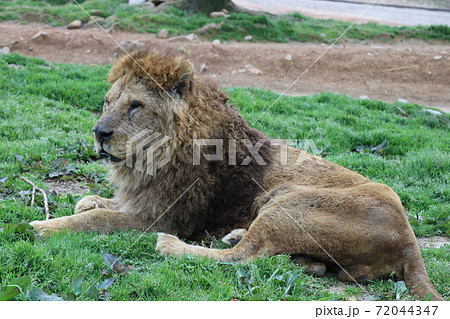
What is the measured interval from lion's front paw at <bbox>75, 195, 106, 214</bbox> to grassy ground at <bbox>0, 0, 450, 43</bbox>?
30.7ft

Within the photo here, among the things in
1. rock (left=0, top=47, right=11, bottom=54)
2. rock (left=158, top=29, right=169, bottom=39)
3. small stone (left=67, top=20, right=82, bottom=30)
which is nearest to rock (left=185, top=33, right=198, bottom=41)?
rock (left=158, top=29, right=169, bottom=39)

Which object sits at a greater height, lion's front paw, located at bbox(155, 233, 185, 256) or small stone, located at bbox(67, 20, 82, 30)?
small stone, located at bbox(67, 20, 82, 30)

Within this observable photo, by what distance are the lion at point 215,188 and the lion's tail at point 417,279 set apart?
3.2 inches

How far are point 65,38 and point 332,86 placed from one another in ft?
21.6

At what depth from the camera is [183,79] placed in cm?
469

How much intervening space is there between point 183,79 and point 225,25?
986 cm

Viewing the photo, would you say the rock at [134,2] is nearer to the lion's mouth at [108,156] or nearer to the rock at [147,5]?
the rock at [147,5]

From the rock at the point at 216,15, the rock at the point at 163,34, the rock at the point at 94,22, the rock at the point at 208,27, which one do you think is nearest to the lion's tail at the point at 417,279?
the rock at the point at 163,34

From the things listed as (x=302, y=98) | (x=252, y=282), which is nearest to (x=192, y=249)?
(x=252, y=282)

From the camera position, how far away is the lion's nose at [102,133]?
173 inches

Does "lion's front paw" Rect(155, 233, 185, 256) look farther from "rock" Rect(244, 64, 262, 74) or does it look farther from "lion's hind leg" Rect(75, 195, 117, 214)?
"rock" Rect(244, 64, 262, 74)

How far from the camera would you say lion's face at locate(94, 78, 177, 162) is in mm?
4426

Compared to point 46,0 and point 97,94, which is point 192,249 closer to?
point 97,94

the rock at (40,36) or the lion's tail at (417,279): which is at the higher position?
the rock at (40,36)
